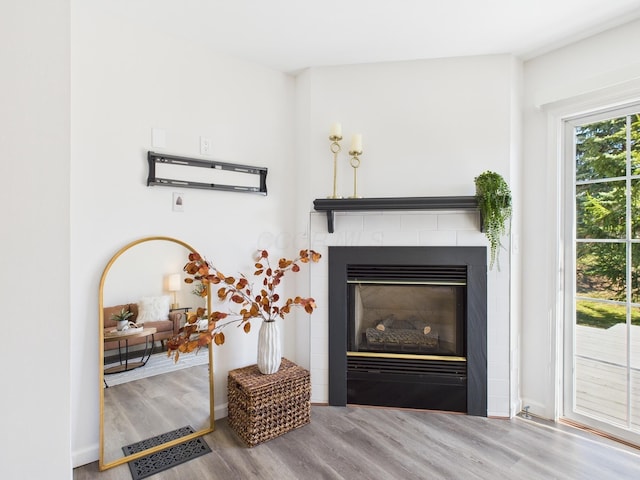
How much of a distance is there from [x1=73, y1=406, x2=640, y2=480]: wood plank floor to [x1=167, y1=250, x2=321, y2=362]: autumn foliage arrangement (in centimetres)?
60

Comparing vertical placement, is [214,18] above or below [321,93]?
above

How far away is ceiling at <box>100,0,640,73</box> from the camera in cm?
174

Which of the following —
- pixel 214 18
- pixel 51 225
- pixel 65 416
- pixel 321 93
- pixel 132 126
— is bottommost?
pixel 65 416

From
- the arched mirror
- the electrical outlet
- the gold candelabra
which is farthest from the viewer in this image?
the gold candelabra

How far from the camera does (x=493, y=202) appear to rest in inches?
79.3

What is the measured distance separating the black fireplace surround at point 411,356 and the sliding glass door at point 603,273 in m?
0.57

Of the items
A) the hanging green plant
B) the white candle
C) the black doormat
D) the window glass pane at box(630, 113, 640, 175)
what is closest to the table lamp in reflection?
the black doormat

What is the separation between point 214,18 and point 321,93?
80cm

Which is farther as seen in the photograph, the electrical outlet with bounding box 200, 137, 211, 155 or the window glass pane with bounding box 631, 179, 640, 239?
the electrical outlet with bounding box 200, 137, 211, 155

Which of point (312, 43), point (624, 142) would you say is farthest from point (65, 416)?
point (624, 142)

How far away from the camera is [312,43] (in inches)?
82.4

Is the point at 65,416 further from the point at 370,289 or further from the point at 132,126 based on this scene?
the point at 370,289

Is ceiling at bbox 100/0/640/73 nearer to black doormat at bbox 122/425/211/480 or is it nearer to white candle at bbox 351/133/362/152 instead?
white candle at bbox 351/133/362/152

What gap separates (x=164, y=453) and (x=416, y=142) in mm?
2376
